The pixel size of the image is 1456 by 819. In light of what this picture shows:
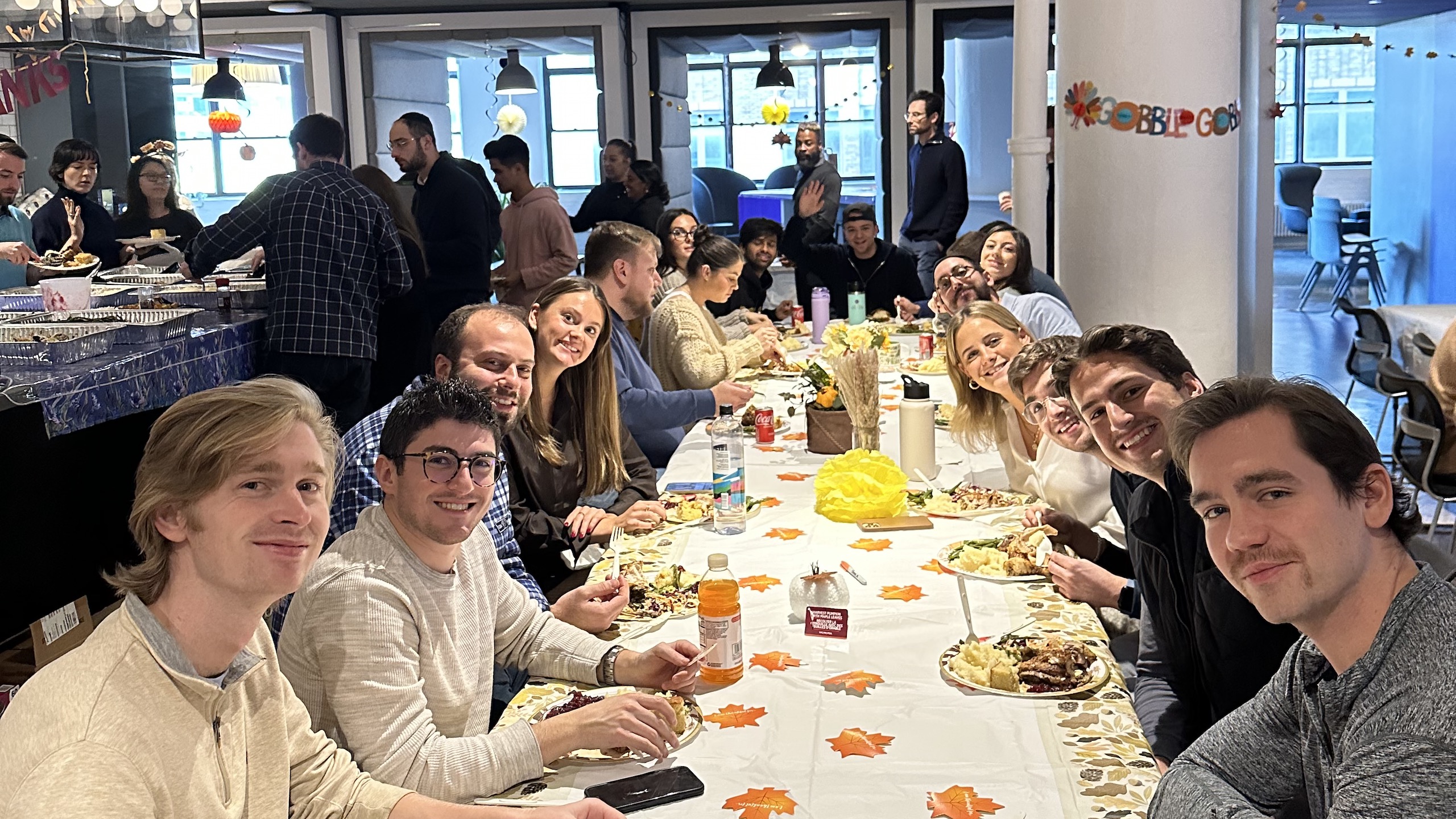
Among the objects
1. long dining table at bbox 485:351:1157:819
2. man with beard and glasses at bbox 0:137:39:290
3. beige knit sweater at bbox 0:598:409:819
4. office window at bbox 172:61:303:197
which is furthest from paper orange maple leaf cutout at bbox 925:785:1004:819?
office window at bbox 172:61:303:197

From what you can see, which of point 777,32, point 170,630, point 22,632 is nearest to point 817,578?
point 170,630

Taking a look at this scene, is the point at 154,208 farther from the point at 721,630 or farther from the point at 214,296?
the point at 721,630

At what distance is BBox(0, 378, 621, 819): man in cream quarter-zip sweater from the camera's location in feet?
4.21

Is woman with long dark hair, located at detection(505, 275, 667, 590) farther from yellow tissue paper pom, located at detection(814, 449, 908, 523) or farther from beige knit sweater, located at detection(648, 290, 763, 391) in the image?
beige knit sweater, located at detection(648, 290, 763, 391)

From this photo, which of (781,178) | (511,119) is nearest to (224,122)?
(511,119)

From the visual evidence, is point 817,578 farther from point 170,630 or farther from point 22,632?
point 22,632

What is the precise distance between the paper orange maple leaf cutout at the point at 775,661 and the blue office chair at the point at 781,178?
10535mm

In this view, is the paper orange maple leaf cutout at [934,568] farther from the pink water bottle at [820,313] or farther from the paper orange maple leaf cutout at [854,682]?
the pink water bottle at [820,313]

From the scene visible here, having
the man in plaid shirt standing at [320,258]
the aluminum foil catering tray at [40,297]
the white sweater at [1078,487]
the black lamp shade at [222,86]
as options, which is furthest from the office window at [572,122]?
the white sweater at [1078,487]

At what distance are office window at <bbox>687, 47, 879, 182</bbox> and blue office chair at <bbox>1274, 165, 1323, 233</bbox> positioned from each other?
595 cm

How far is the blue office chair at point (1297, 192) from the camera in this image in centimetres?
1449

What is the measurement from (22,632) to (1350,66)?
17.4m

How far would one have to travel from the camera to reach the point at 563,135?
1001 cm

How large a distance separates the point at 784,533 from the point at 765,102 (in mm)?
9522
